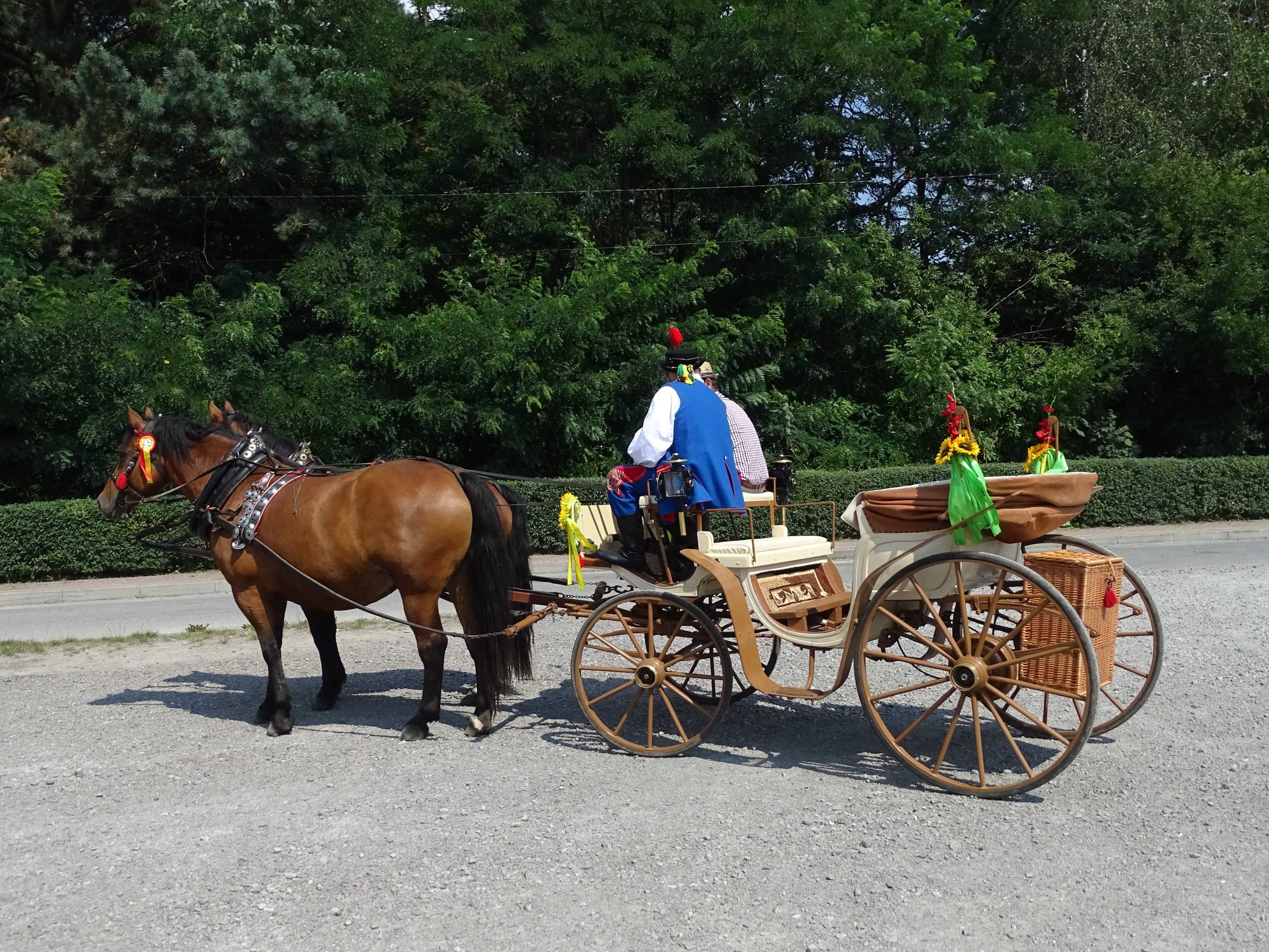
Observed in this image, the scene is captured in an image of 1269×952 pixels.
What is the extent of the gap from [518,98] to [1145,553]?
13.8 meters

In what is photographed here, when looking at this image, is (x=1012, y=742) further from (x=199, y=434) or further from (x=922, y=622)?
(x=199, y=434)

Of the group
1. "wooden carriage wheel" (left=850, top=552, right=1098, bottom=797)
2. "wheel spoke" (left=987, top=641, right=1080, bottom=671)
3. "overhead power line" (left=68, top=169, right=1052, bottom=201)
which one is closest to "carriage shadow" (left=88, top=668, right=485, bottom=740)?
"wooden carriage wheel" (left=850, top=552, right=1098, bottom=797)

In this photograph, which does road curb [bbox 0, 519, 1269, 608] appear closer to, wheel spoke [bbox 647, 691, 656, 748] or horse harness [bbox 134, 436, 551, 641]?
horse harness [bbox 134, 436, 551, 641]

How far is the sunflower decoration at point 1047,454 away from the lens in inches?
241

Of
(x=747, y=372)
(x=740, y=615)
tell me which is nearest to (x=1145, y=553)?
(x=747, y=372)

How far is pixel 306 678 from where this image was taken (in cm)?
809

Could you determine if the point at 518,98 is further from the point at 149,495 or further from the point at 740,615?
the point at 740,615

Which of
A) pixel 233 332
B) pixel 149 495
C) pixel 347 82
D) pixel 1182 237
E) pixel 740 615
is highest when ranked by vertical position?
pixel 347 82

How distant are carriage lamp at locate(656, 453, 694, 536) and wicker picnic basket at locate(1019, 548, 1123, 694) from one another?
5.77ft

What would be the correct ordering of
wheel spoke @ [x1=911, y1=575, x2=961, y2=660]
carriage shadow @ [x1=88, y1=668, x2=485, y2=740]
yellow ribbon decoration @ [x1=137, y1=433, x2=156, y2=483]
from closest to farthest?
wheel spoke @ [x1=911, y1=575, x2=961, y2=660] → carriage shadow @ [x1=88, y1=668, x2=485, y2=740] → yellow ribbon decoration @ [x1=137, y1=433, x2=156, y2=483]

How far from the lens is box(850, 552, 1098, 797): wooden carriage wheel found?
192 inches

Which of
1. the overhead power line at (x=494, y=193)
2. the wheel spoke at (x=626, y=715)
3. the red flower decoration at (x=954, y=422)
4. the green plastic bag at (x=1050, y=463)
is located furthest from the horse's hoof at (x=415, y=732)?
the overhead power line at (x=494, y=193)

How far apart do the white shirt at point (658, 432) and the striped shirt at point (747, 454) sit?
0.72 metres

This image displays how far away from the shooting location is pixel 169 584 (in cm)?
1379
